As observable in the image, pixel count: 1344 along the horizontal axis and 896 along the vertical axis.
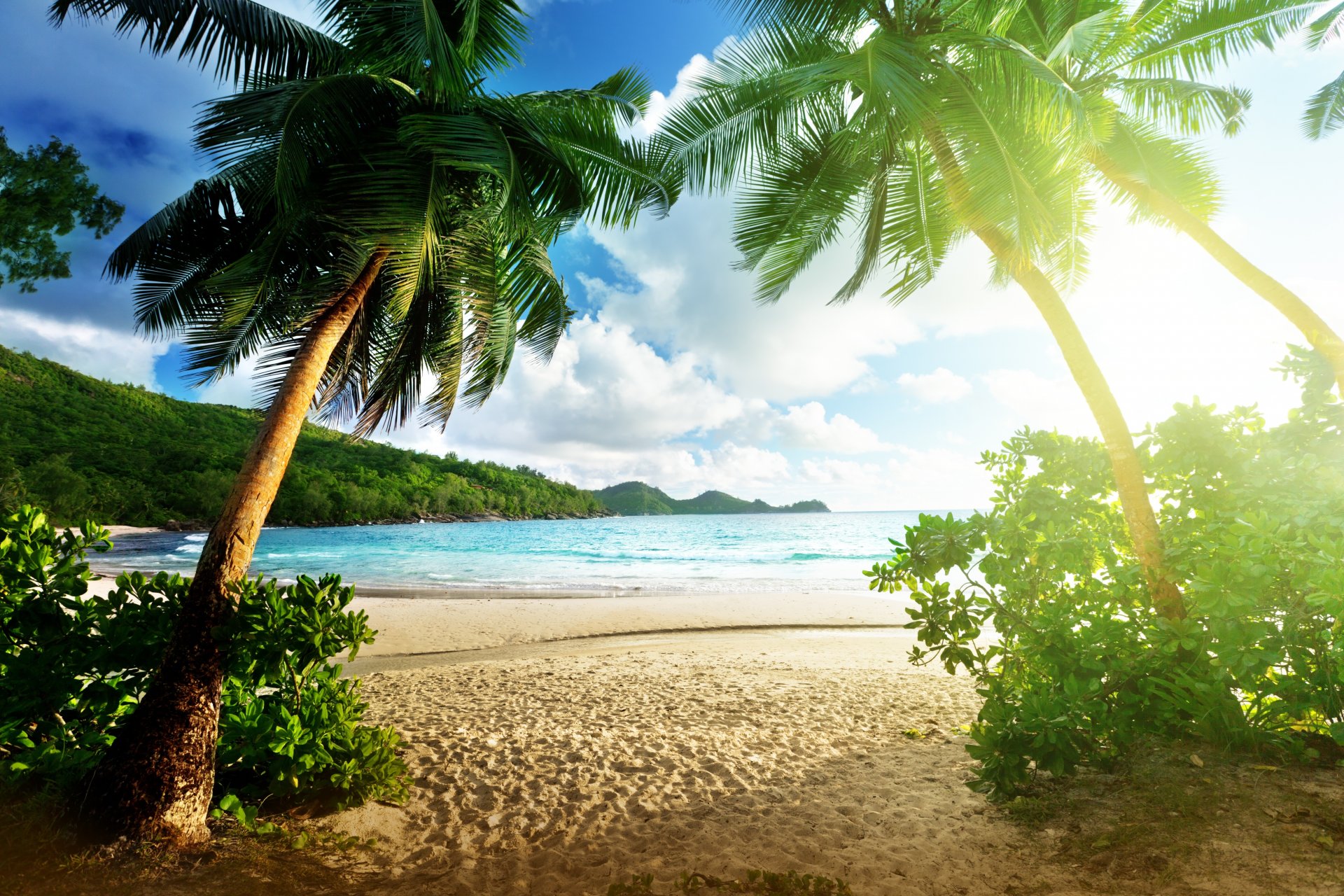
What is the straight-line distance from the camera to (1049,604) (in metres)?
3.58

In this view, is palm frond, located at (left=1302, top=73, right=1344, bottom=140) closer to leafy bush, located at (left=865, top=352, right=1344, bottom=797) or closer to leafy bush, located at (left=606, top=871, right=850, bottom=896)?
leafy bush, located at (left=865, top=352, right=1344, bottom=797)

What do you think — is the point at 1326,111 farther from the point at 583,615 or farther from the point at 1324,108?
the point at 583,615

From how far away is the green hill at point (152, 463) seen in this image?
40094 millimetres

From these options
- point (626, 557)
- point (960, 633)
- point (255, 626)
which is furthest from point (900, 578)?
point (626, 557)

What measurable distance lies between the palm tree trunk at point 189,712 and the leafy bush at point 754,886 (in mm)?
2402

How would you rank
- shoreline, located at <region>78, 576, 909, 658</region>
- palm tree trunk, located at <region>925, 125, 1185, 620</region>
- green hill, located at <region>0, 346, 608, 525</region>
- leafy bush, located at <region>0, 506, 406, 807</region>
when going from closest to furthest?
leafy bush, located at <region>0, 506, 406, 807</region> → palm tree trunk, located at <region>925, 125, 1185, 620</region> → shoreline, located at <region>78, 576, 909, 658</region> → green hill, located at <region>0, 346, 608, 525</region>

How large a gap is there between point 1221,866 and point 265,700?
5.30 metres

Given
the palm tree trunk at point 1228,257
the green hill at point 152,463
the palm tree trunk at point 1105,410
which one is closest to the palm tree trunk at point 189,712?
the palm tree trunk at point 1105,410

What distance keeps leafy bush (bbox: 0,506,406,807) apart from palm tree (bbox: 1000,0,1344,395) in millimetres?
6847

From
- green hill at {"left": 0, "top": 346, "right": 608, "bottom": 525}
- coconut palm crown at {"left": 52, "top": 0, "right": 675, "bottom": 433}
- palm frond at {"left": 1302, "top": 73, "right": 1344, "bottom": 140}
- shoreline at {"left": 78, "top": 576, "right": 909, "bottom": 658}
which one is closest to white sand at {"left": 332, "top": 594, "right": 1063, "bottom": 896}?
shoreline at {"left": 78, "top": 576, "right": 909, "bottom": 658}

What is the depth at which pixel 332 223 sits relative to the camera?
4516 millimetres

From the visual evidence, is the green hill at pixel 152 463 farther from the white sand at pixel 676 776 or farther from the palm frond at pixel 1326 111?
the palm frond at pixel 1326 111

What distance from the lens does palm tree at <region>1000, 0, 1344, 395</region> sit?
4.90m

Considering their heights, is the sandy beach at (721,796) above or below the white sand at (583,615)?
above
